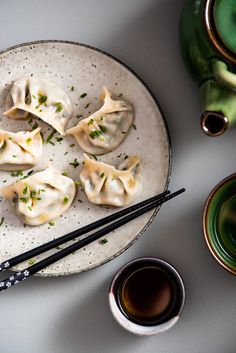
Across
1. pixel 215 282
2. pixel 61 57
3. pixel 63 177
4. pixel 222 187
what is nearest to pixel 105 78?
pixel 61 57

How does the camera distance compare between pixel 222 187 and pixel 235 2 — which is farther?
pixel 222 187

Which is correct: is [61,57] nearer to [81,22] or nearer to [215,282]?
[81,22]

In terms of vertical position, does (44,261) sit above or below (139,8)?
below

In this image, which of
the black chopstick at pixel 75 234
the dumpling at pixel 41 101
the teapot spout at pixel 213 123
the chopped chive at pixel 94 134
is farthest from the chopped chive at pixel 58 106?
the teapot spout at pixel 213 123

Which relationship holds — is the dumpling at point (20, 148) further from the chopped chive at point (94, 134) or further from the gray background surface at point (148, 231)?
the gray background surface at point (148, 231)

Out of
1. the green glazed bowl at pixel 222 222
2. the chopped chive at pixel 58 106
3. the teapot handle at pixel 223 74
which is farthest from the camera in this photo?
the chopped chive at pixel 58 106
